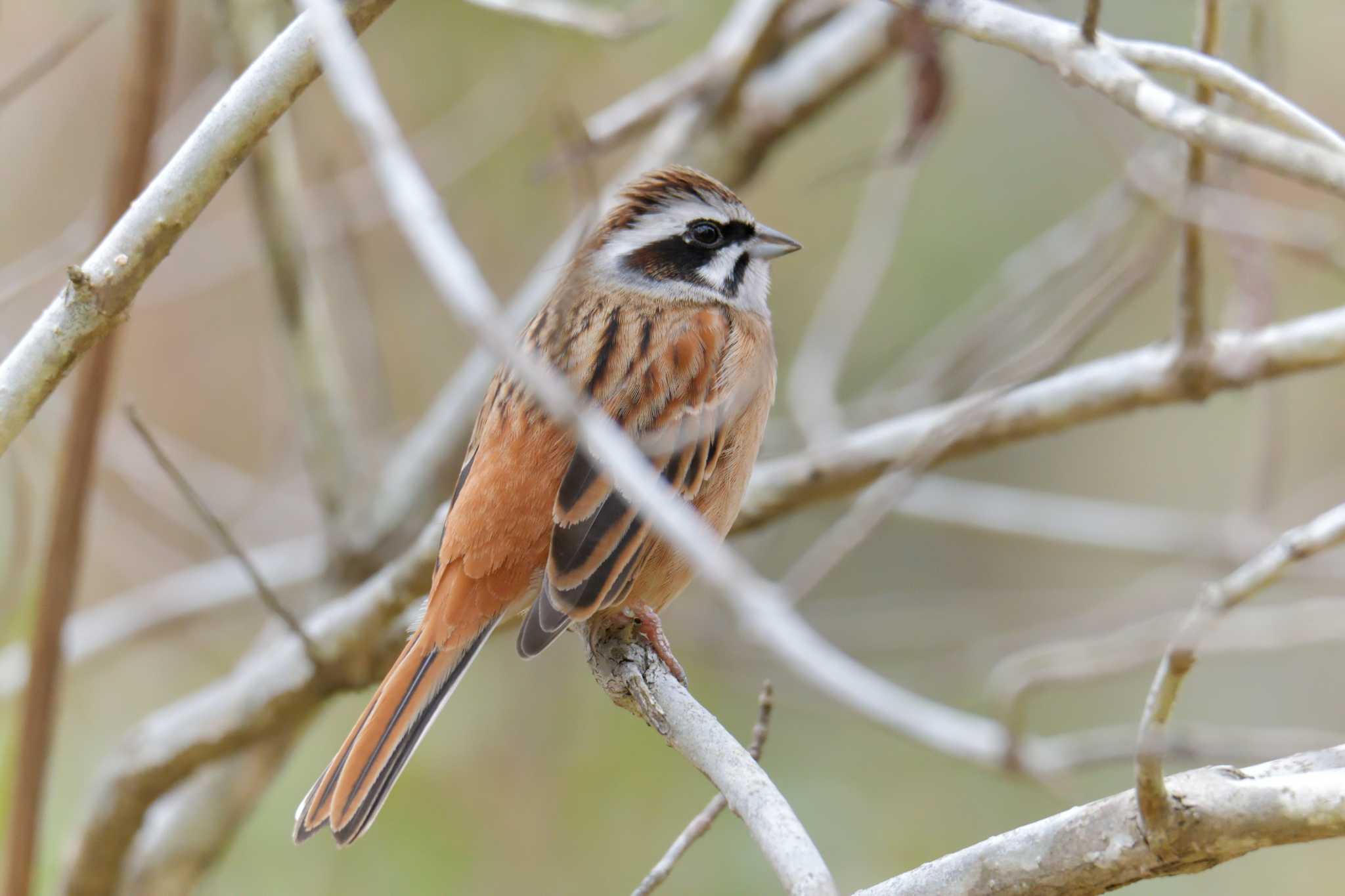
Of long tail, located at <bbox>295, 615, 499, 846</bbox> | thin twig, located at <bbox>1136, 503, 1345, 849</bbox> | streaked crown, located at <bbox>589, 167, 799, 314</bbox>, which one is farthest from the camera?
streaked crown, located at <bbox>589, 167, 799, 314</bbox>

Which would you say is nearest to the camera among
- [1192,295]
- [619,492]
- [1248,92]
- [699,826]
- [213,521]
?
[1248,92]

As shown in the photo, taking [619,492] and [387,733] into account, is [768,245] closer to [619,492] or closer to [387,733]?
[619,492]

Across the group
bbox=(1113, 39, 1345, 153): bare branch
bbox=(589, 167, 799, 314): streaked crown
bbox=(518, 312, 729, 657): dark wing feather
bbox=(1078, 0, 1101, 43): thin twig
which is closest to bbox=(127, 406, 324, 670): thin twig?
bbox=(518, 312, 729, 657): dark wing feather

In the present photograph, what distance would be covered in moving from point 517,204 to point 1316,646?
4557mm

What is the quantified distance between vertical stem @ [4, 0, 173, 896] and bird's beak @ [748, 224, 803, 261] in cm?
167

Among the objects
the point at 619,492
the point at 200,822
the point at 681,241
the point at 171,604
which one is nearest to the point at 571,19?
the point at 619,492

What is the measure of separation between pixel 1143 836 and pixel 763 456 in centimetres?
334

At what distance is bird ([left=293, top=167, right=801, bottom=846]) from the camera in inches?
121

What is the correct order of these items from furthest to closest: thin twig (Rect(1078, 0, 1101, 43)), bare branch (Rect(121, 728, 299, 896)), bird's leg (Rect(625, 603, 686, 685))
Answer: bare branch (Rect(121, 728, 299, 896)), bird's leg (Rect(625, 603, 686, 685)), thin twig (Rect(1078, 0, 1101, 43))

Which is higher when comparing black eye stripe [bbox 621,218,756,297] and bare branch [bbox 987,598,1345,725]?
black eye stripe [bbox 621,218,756,297]

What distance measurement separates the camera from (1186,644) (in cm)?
148

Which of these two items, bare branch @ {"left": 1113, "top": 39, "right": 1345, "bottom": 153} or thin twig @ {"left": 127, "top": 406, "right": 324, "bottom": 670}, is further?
thin twig @ {"left": 127, "top": 406, "right": 324, "bottom": 670}

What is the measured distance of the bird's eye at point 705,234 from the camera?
13.1ft

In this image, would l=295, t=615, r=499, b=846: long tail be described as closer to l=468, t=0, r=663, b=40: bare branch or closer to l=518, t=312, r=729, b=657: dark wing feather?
l=518, t=312, r=729, b=657: dark wing feather
